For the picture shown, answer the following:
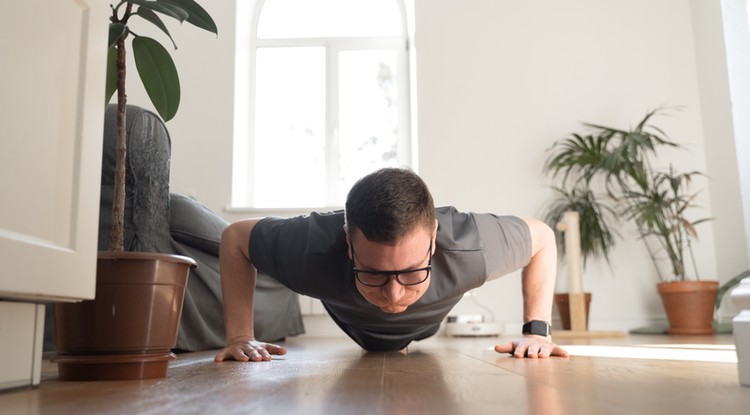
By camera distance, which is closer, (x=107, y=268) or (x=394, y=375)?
(x=107, y=268)

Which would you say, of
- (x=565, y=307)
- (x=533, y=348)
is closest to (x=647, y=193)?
A: (x=565, y=307)

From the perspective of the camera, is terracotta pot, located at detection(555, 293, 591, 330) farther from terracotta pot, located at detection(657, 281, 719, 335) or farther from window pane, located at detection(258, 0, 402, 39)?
window pane, located at detection(258, 0, 402, 39)

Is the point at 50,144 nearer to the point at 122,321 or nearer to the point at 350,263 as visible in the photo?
the point at 122,321

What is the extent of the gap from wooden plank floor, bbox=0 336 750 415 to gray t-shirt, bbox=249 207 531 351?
33 cm

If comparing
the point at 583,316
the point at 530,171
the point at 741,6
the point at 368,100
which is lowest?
the point at 583,316

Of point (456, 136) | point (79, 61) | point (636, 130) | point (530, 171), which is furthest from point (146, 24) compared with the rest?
point (79, 61)

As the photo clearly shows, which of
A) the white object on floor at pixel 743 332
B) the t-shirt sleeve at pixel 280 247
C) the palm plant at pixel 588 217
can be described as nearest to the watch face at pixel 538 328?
the t-shirt sleeve at pixel 280 247

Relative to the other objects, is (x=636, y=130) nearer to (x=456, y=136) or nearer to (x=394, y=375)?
(x=456, y=136)

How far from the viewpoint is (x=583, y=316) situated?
3947 millimetres

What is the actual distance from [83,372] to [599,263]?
3.82m

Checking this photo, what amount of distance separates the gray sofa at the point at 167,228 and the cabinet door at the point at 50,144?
0.92 meters

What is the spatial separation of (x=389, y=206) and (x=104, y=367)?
62cm

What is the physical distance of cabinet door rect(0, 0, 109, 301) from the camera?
0.94 m

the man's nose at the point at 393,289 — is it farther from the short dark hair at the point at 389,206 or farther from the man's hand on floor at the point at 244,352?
the man's hand on floor at the point at 244,352
